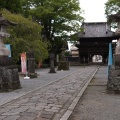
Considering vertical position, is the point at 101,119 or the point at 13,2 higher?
the point at 13,2

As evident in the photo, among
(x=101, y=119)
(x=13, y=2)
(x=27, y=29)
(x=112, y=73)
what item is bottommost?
(x=101, y=119)

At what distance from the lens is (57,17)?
4150cm

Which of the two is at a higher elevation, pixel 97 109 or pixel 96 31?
pixel 96 31

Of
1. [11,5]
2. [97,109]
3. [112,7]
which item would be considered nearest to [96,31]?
[112,7]

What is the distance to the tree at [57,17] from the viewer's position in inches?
1602

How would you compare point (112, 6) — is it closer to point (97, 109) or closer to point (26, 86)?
point (26, 86)

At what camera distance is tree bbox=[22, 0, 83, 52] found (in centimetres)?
4069

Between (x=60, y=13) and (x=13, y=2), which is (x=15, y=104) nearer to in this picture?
(x=13, y=2)

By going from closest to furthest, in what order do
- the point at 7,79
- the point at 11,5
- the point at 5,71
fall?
the point at 5,71 → the point at 7,79 → the point at 11,5

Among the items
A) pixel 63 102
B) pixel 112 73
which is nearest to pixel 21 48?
pixel 112 73

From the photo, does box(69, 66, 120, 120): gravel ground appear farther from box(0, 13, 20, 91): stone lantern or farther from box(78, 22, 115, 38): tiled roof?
box(78, 22, 115, 38): tiled roof

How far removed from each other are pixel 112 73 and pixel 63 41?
33.2m

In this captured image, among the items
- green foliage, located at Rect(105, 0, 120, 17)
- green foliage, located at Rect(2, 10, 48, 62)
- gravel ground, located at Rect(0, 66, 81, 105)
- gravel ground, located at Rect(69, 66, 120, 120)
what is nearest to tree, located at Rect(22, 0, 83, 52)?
green foliage, located at Rect(105, 0, 120, 17)

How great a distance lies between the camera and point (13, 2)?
31859 millimetres
